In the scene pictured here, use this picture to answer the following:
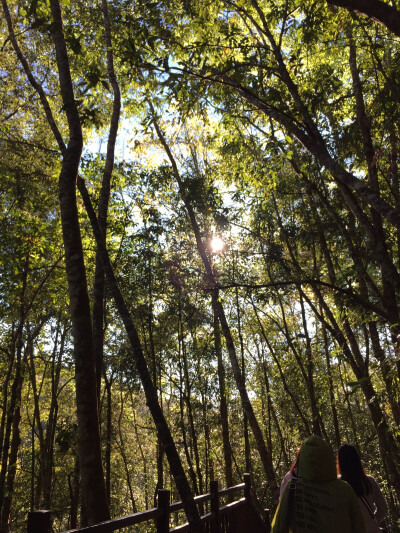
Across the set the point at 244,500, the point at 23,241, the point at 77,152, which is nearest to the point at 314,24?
the point at 77,152

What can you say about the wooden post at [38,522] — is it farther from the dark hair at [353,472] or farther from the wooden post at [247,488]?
the wooden post at [247,488]

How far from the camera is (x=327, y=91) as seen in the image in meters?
4.77

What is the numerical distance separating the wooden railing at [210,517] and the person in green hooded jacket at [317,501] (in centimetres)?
123

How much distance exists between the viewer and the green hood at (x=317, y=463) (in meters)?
2.17

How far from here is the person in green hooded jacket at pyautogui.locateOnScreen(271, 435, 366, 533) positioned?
2.08m

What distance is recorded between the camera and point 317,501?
212 cm

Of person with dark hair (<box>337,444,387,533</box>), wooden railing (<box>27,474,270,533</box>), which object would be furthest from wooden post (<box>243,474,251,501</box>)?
person with dark hair (<box>337,444,387,533</box>)

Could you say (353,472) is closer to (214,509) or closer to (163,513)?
(163,513)

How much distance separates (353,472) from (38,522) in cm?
214

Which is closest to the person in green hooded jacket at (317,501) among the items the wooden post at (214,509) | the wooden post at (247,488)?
the wooden post at (214,509)

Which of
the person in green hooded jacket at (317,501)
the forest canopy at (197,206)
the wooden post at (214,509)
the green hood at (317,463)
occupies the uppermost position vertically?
the forest canopy at (197,206)

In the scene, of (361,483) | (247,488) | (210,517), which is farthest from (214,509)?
(361,483)

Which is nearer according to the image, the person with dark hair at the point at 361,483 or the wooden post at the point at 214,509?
the person with dark hair at the point at 361,483

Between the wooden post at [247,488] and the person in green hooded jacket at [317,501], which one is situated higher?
the person in green hooded jacket at [317,501]
